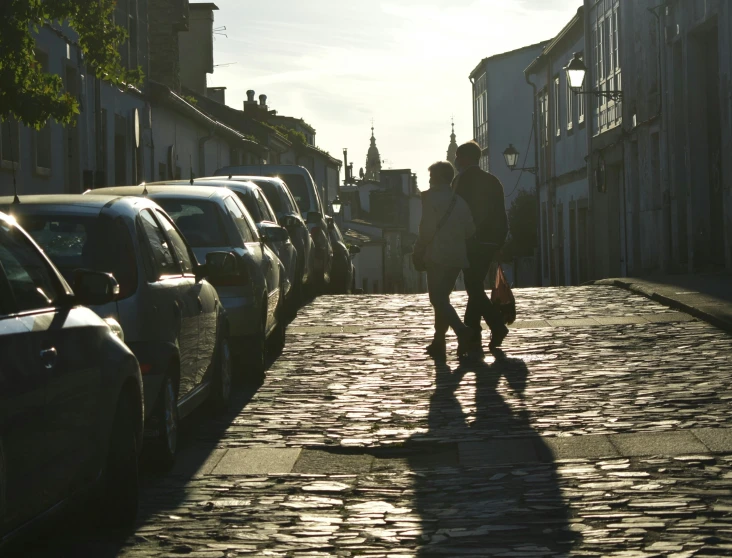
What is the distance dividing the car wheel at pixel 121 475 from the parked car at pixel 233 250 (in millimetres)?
3964

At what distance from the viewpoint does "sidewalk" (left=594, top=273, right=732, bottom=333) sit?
14.2m

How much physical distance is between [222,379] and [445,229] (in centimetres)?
348

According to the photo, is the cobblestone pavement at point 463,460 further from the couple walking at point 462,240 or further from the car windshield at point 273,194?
the car windshield at point 273,194

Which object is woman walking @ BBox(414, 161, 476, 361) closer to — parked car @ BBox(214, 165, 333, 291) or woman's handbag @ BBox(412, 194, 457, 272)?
woman's handbag @ BBox(412, 194, 457, 272)

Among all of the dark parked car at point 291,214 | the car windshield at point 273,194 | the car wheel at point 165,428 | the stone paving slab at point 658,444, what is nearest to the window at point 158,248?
the car wheel at point 165,428

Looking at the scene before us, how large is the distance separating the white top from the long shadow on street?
240 centimetres

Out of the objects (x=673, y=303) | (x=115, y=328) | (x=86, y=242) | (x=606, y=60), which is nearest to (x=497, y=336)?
(x=673, y=303)

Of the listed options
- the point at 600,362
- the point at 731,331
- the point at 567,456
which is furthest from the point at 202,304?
the point at 731,331

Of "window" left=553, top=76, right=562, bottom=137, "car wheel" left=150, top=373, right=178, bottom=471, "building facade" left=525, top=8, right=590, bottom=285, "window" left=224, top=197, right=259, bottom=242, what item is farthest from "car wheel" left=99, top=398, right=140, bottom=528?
"window" left=553, top=76, right=562, bottom=137

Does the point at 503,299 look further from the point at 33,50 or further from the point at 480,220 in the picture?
the point at 33,50

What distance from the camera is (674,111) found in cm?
2328

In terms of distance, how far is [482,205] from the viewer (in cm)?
1272

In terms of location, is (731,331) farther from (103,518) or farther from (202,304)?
(103,518)

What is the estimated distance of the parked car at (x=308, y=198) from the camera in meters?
20.5
